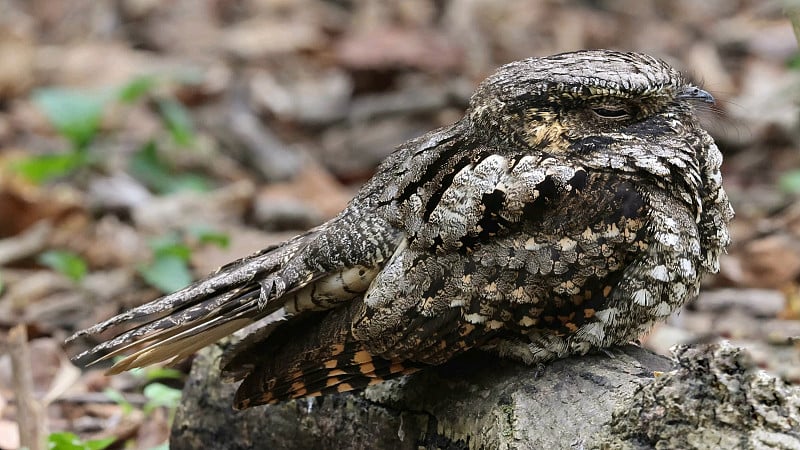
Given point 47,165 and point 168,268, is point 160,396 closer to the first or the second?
point 168,268

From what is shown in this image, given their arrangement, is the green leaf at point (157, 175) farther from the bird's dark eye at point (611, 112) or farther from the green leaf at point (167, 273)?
the bird's dark eye at point (611, 112)

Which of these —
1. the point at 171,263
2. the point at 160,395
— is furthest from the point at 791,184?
the point at 160,395

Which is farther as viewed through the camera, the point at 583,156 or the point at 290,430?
the point at 290,430

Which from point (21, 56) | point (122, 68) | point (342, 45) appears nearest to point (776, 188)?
point (342, 45)

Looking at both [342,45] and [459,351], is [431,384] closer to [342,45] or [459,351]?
[459,351]

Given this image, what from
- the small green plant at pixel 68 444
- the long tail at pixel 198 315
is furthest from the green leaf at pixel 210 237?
the long tail at pixel 198 315

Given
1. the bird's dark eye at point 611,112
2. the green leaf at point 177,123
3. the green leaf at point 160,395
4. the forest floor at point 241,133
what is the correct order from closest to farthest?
the bird's dark eye at point 611,112 → the green leaf at point 160,395 → the forest floor at point 241,133 → the green leaf at point 177,123
